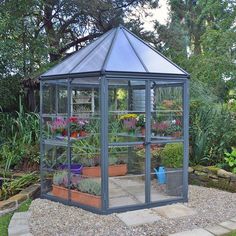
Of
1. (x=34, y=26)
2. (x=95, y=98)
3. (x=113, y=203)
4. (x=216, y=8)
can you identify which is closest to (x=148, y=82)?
(x=95, y=98)

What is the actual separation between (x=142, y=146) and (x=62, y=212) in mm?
1304

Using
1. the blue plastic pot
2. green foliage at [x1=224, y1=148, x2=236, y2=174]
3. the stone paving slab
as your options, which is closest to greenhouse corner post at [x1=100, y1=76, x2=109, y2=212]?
the blue plastic pot

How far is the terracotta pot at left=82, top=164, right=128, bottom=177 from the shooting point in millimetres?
4270

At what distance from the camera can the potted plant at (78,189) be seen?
4.26 meters

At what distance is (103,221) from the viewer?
3945mm

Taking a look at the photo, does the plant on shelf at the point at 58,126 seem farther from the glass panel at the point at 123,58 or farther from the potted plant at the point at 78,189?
the glass panel at the point at 123,58

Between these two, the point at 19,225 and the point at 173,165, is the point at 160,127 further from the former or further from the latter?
the point at 19,225

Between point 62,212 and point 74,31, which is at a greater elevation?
point 74,31

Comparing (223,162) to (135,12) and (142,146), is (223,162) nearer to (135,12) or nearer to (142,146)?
(142,146)

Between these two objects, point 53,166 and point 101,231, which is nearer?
point 101,231

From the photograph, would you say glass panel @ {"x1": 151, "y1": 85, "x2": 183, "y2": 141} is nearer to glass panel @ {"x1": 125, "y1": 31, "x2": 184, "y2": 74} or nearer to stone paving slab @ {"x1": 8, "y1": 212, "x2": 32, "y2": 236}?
glass panel @ {"x1": 125, "y1": 31, "x2": 184, "y2": 74}

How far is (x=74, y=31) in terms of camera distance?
33.3ft

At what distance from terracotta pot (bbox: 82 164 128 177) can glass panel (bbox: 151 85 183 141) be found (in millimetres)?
702

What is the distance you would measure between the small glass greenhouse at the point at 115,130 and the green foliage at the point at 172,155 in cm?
1
